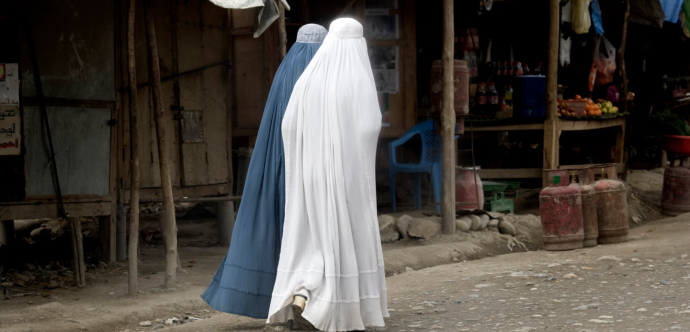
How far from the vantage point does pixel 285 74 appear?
16.4 ft

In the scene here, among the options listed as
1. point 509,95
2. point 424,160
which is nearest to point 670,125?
point 509,95

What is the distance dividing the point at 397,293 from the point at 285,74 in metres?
2.32

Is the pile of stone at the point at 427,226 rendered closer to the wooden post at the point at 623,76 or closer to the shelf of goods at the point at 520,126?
the shelf of goods at the point at 520,126

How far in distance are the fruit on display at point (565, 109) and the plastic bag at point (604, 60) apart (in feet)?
7.66

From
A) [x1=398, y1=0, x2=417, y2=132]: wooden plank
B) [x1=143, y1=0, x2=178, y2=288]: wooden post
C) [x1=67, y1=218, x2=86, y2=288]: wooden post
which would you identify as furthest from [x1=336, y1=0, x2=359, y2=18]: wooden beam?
[x1=67, y1=218, x2=86, y2=288]: wooden post

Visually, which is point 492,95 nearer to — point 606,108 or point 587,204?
point 606,108

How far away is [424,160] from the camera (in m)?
10.4

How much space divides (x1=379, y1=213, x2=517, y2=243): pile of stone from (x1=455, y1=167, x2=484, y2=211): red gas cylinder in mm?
278

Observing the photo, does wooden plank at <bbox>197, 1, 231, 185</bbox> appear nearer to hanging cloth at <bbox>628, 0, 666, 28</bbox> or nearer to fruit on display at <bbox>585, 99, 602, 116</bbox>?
fruit on display at <bbox>585, 99, 602, 116</bbox>

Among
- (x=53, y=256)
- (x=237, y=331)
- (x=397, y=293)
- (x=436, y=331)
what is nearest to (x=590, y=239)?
(x=397, y=293)

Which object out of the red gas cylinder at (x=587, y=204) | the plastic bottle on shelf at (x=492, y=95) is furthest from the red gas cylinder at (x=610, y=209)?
the plastic bottle on shelf at (x=492, y=95)

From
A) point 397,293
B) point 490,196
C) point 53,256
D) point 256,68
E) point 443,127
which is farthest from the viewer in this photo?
point 490,196

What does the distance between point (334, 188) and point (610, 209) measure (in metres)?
5.06

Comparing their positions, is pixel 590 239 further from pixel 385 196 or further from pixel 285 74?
pixel 285 74
